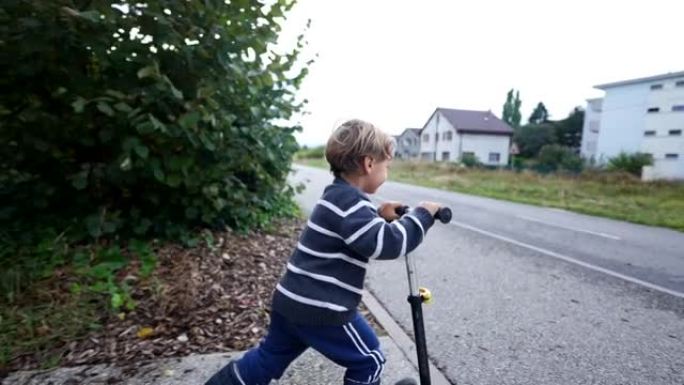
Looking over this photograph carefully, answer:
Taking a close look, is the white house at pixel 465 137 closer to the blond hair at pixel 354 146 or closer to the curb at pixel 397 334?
the curb at pixel 397 334

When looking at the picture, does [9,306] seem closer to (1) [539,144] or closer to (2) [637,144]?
(2) [637,144]

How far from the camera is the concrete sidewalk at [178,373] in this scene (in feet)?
7.51

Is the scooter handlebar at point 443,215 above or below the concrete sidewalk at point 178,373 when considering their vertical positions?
above

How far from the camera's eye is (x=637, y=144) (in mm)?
35688

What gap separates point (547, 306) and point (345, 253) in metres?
2.93

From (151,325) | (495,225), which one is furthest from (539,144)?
(151,325)

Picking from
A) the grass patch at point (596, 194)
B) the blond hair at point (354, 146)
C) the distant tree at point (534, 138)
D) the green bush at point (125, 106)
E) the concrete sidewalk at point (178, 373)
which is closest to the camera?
the blond hair at point (354, 146)

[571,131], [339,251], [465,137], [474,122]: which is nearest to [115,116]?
[339,251]

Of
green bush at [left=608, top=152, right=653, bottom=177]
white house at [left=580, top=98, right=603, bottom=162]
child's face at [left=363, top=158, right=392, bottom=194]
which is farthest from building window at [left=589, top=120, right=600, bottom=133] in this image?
child's face at [left=363, top=158, right=392, bottom=194]

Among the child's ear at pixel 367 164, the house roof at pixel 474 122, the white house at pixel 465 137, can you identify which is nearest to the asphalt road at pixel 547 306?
the child's ear at pixel 367 164

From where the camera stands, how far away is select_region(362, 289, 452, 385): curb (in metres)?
2.52

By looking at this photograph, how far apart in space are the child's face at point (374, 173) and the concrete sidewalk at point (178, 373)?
4.15 ft

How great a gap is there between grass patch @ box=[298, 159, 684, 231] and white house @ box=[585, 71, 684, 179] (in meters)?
13.7

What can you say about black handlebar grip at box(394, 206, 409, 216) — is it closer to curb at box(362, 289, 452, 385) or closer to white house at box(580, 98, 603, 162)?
curb at box(362, 289, 452, 385)
